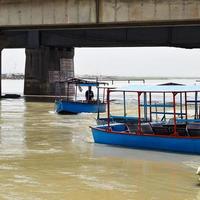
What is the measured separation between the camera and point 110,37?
151 ft

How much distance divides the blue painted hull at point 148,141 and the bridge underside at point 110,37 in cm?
2012

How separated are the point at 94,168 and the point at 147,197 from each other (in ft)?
11.1

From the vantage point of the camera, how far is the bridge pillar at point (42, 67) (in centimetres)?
5288

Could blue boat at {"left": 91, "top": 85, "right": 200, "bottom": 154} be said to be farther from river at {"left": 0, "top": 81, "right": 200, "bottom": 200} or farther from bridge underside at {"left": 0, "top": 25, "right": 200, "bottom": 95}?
bridge underside at {"left": 0, "top": 25, "right": 200, "bottom": 95}

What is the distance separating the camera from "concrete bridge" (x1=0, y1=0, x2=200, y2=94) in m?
29.3

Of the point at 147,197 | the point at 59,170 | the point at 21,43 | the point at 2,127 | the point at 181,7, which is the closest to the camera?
the point at 147,197

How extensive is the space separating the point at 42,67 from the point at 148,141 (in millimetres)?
36242

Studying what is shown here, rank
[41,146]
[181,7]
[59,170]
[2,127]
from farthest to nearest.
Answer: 1. [181,7]
2. [2,127]
3. [41,146]
4. [59,170]

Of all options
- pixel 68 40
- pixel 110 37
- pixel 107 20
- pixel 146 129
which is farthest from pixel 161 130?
pixel 68 40

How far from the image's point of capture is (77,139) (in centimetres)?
2056

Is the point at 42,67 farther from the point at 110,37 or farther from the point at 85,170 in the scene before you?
the point at 85,170

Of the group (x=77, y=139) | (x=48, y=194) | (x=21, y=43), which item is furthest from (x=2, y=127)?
(x=21, y=43)

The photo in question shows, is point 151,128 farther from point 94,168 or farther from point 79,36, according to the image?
point 79,36

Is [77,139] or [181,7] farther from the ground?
[181,7]
